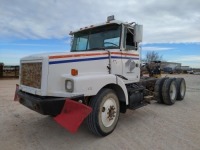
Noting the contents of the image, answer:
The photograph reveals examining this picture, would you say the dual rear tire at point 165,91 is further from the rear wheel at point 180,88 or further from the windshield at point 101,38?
the windshield at point 101,38

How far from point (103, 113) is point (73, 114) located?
95 cm

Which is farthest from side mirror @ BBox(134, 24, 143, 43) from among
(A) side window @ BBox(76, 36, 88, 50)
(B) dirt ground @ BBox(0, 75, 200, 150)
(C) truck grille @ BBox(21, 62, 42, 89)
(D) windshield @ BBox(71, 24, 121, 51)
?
(C) truck grille @ BBox(21, 62, 42, 89)

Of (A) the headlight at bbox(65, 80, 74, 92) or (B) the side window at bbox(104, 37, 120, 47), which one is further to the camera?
(B) the side window at bbox(104, 37, 120, 47)

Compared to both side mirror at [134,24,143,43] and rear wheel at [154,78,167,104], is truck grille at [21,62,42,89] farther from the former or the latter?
rear wheel at [154,78,167,104]

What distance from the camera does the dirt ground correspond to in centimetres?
448

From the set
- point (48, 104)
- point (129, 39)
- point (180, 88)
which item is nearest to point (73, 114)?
point (48, 104)

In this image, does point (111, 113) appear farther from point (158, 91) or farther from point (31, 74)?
point (158, 91)

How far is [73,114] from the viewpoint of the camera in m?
4.21

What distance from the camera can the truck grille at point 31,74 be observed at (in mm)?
4511

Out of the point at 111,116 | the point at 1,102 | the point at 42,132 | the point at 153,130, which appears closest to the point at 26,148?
the point at 42,132

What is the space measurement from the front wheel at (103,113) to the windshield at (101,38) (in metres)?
1.41

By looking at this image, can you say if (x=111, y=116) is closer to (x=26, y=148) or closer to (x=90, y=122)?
(x=90, y=122)

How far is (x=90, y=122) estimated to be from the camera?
4.71 metres

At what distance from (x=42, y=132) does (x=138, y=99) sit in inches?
111
